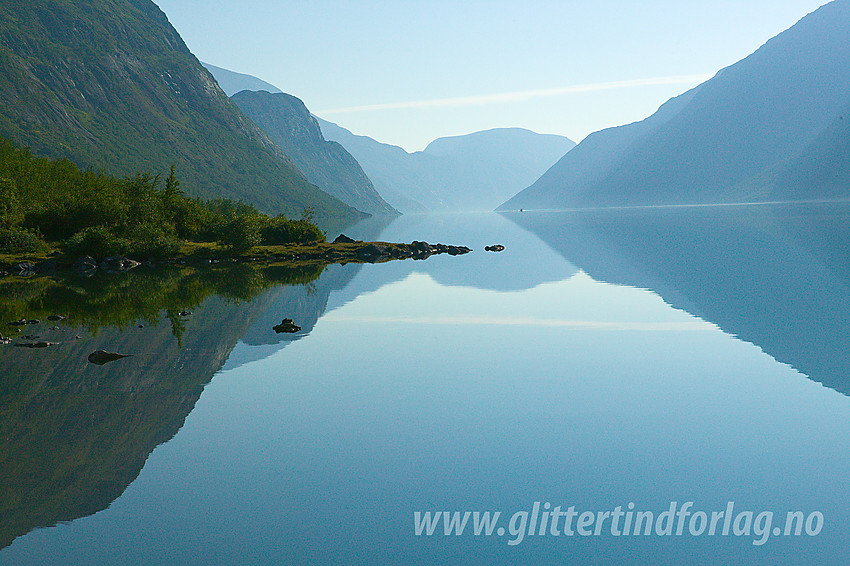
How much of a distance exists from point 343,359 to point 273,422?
37.0 feet

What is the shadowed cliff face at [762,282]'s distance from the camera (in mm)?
37725

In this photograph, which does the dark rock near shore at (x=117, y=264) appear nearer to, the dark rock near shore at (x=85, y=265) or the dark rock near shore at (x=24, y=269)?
the dark rock near shore at (x=85, y=265)

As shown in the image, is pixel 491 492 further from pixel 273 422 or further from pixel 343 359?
pixel 343 359

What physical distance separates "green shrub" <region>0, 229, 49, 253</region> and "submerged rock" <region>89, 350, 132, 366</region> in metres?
70.5

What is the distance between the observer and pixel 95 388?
30156 millimetres

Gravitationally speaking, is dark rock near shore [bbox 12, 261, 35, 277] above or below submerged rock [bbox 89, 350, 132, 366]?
below

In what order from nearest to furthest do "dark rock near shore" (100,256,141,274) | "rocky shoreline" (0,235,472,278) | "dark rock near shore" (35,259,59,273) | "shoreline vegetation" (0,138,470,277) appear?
1. "dark rock near shore" (35,259,59,273)
2. "rocky shoreline" (0,235,472,278)
3. "dark rock near shore" (100,256,141,274)
4. "shoreline vegetation" (0,138,470,277)

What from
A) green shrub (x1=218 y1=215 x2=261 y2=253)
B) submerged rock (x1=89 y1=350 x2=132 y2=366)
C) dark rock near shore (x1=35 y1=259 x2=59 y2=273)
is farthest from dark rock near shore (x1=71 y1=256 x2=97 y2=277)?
submerged rock (x1=89 y1=350 x2=132 y2=366)

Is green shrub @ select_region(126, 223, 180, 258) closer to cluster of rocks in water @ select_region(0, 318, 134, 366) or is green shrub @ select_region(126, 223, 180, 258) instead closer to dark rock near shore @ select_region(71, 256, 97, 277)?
dark rock near shore @ select_region(71, 256, 97, 277)

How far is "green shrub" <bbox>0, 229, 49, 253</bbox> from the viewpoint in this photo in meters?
93.2

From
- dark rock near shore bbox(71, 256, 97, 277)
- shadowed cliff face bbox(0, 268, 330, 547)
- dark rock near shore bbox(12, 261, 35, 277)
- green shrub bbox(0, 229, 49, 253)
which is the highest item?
shadowed cliff face bbox(0, 268, 330, 547)

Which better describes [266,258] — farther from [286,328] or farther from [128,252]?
[286,328]

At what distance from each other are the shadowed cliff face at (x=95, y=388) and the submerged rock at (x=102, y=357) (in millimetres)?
428

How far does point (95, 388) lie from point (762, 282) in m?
59.8
